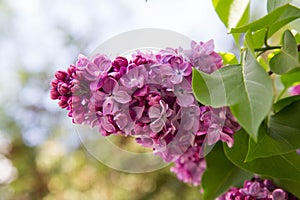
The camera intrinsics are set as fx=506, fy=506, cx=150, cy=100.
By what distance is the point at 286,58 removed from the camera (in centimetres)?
37

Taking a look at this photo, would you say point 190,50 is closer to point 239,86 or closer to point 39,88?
point 239,86

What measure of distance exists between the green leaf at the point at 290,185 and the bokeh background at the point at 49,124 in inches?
39.8

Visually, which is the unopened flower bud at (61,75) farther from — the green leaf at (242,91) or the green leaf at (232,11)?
the green leaf at (232,11)

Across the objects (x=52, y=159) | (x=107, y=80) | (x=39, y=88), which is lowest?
(x=52, y=159)

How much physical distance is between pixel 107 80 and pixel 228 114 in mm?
100

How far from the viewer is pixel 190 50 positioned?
1.30 ft

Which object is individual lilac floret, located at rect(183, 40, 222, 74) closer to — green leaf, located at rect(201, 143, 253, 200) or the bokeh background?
green leaf, located at rect(201, 143, 253, 200)

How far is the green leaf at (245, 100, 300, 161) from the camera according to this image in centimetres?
38

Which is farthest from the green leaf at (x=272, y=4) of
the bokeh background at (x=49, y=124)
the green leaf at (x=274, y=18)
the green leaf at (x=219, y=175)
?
the bokeh background at (x=49, y=124)

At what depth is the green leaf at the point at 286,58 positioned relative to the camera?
360 millimetres

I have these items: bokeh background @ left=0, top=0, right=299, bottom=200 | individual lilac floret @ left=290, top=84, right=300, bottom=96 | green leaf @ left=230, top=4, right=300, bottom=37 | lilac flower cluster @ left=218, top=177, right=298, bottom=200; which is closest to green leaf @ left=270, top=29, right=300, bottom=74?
green leaf @ left=230, top=4, right=300, bottom=37

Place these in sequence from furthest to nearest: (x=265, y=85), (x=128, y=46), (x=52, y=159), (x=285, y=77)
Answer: (x=52, y=159) → (x=285, y=77) → (x=128, y=46) → (x=265, y=85)

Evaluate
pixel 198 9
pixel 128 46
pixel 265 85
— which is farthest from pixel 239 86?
A: pixel 198 9

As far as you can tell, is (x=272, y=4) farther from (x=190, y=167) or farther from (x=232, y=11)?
(x=190, y=167)
